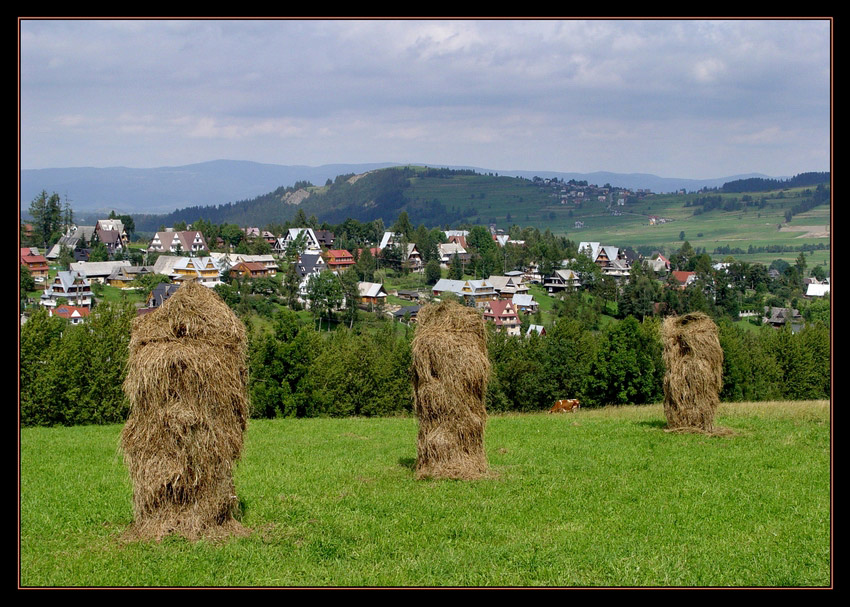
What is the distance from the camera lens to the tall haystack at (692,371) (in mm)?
20516

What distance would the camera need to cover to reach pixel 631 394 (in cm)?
5012

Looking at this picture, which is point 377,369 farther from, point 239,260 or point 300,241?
point 300,241

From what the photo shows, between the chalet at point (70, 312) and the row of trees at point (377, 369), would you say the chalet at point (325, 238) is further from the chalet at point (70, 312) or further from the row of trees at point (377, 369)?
the row of trees at point (377, 369)

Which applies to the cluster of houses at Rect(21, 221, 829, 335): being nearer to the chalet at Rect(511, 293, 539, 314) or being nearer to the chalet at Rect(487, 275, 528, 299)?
the chalet at Rect(511, 293, 539, 314)

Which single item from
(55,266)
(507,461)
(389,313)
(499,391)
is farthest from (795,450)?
(55,266)

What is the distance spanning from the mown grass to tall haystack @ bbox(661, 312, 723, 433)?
72cm

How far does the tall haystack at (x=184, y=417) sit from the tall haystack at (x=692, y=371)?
1341 cm

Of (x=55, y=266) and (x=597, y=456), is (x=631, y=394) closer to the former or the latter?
(x=597, y=456)

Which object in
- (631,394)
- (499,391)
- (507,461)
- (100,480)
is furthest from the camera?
(499,391)

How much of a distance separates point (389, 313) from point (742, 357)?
5350 cm

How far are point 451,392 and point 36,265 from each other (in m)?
111

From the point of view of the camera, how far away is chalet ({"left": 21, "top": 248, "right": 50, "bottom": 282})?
107 meters

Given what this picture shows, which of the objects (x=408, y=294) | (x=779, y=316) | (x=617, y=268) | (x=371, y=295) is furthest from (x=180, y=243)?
(x=779, y=316)

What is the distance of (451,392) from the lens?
15680 mm
